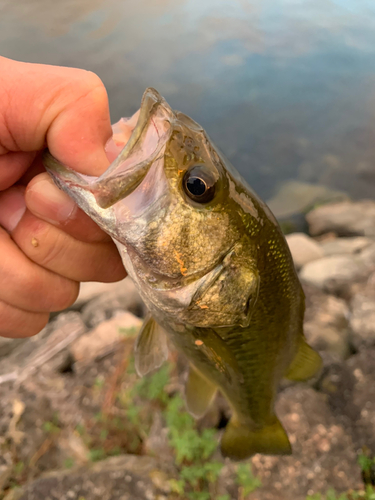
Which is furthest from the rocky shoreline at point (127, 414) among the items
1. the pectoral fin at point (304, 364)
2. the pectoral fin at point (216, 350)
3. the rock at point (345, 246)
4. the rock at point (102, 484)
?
the rock at point (345, 246)

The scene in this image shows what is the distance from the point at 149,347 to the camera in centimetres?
150

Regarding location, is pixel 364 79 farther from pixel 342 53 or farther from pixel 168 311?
pixel 168 311

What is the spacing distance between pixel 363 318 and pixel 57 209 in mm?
3182

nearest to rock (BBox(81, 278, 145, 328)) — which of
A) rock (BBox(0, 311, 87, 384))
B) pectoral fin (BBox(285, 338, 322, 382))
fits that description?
rock (BBox(0, 311, 87, 384))

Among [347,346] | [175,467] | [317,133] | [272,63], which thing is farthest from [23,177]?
[272,63]

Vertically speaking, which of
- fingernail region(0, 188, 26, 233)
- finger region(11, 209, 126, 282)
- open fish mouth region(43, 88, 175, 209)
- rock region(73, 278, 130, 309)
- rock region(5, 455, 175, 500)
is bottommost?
rock region(73, 278, 130, 309)

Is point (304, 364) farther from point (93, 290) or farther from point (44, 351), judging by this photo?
point (93, 290)

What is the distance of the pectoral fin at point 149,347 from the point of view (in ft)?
4.86

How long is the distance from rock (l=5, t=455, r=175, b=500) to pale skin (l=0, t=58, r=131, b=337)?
126 cm

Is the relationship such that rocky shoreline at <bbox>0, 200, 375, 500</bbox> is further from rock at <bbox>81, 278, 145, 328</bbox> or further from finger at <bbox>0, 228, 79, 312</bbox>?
finger at <bbox>0, 228, 79, 312</bbox>

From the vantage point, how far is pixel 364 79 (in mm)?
8734

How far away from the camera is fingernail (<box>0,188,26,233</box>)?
4.55 feet

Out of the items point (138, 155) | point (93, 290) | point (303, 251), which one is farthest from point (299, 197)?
point (138, 155)

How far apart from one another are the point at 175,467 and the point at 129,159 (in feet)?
7.71
